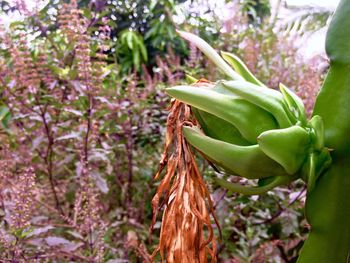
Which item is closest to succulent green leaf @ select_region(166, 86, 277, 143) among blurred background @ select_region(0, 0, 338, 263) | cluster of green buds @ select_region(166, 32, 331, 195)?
cluster of green buds @ select_region(166, 32, 331, 195)

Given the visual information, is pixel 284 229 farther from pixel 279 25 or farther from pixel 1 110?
pixel 279 25

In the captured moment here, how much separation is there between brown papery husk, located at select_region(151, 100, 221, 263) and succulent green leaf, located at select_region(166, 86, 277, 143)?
0.14ft

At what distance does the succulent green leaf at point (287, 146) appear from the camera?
42cm

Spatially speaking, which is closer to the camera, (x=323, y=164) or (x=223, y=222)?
(x=323, y=164)

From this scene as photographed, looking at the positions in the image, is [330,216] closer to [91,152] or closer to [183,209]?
[183,209]

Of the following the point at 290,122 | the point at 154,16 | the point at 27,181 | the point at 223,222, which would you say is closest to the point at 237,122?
the point at 290,122

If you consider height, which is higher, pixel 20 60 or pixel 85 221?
pixel 20 60

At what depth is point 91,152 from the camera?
1.16m

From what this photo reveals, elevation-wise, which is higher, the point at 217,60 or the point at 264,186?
the point at 217,60

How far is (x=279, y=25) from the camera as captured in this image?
204cm

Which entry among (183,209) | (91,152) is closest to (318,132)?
(183,209)

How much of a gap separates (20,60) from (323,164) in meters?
0.81

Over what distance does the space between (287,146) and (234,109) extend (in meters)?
0.06

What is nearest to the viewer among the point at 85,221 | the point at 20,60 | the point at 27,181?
the point at 27,181
